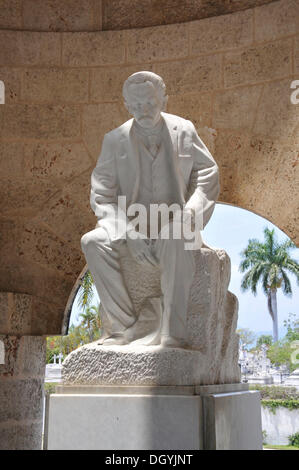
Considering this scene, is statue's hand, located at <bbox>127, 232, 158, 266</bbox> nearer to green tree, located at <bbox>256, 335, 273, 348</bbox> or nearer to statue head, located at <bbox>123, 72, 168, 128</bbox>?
statue head, located at <bbox>123, 72, 168, 128</bbox>

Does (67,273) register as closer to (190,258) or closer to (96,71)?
(96,71)

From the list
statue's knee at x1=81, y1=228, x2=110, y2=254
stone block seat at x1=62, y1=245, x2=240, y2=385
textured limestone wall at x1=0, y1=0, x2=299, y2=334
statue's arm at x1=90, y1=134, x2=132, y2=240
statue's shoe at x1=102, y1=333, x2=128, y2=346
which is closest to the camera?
stone block seat at x1=62, y1=245, x2=240, y2=385

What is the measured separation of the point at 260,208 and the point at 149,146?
6.19ft

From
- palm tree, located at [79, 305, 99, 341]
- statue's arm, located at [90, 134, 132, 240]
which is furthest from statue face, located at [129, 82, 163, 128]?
palm tree, located at [79, 305, 99, 341]

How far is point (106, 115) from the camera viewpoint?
546cm

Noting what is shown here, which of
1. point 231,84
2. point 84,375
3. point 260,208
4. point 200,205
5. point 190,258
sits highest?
point 231,84

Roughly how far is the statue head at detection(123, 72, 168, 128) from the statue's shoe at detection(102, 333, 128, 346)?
3.86 feet

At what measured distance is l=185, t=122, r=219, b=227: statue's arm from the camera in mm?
3218

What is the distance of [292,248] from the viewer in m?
35.3

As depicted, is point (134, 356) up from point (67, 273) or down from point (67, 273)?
down

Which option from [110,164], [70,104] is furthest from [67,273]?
[110,164]

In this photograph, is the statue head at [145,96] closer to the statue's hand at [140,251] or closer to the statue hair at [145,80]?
the statue hair at [145,80]

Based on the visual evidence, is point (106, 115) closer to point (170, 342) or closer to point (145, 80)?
point (145, 80)

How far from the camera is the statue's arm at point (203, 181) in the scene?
3218mm
